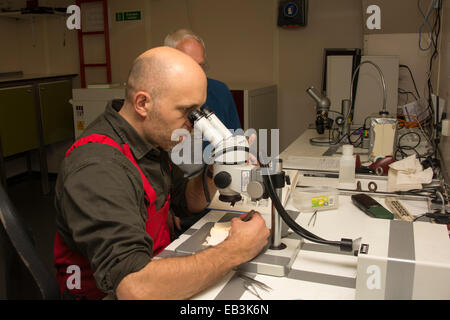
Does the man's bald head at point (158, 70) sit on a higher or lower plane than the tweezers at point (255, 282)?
higher

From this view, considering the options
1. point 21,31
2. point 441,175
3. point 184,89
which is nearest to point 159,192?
point 184,89

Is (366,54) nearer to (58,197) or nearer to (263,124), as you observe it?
(263,124)

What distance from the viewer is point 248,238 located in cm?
103

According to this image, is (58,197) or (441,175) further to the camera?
(441,175)

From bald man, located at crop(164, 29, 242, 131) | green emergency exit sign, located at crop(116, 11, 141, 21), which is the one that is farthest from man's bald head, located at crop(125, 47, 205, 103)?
green emergency exit sign, located at crop(116, 11, 141, 21)

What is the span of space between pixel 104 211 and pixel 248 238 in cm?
35

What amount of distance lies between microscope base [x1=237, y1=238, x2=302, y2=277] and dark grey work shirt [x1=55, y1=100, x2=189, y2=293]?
250 millimetres

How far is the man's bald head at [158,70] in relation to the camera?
1.09 metres

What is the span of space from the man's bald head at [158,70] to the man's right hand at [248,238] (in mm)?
409

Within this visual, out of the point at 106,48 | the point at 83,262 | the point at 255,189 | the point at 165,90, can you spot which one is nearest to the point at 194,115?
the point at 165,90

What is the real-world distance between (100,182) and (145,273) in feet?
0.77

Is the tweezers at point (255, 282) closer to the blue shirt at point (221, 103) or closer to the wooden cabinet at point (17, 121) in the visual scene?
the blue shirt at point (221, 103)

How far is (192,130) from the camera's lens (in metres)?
1.16

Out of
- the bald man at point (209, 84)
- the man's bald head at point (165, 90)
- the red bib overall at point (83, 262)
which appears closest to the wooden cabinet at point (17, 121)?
the bald man at point (209, 84)
